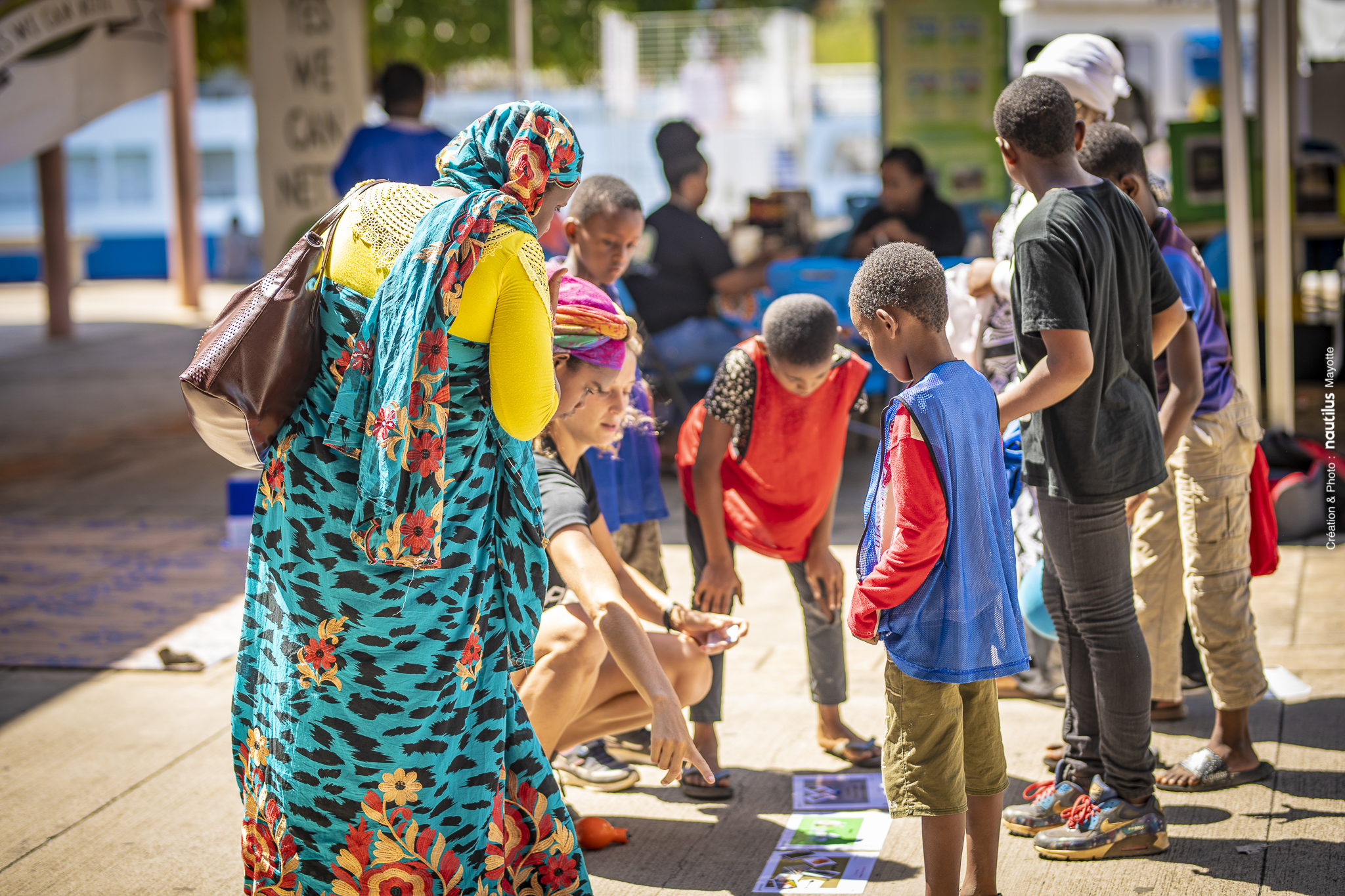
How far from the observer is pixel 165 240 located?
30297 mm

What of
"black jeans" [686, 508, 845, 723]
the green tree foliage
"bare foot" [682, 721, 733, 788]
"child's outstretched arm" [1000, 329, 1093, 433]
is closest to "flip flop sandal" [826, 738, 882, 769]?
"black jeans" [686, 508, 845, 723]

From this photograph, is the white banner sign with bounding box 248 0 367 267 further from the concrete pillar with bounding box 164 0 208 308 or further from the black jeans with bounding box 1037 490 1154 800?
the concrete pillar with bounding box 164 0 208 308

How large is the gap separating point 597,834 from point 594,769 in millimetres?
427

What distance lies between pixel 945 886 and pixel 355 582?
131 centimetres

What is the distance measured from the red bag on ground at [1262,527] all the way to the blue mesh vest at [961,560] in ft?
4.54

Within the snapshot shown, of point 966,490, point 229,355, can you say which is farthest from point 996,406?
point 229,355

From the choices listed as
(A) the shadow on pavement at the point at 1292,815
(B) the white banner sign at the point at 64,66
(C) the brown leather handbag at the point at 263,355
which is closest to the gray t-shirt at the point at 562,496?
(C) the brown leather handbag at the point at 263,355

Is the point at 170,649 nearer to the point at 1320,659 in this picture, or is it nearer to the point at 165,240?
the point at 1320,659

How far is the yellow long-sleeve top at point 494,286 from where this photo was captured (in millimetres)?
2299

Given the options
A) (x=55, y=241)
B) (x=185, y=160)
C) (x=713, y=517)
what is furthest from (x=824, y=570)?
(x=185, y=160)

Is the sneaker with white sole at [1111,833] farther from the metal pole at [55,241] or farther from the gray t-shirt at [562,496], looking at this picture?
the metal pole at [55,241]

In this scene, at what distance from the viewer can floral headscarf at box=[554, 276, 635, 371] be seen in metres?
2.99

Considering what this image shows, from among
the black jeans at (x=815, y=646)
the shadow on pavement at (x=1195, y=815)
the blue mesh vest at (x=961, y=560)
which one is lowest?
the shadow on pavement at (x=1195, y=815)

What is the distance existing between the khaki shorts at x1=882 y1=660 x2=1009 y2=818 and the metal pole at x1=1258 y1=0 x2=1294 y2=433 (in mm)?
4379
